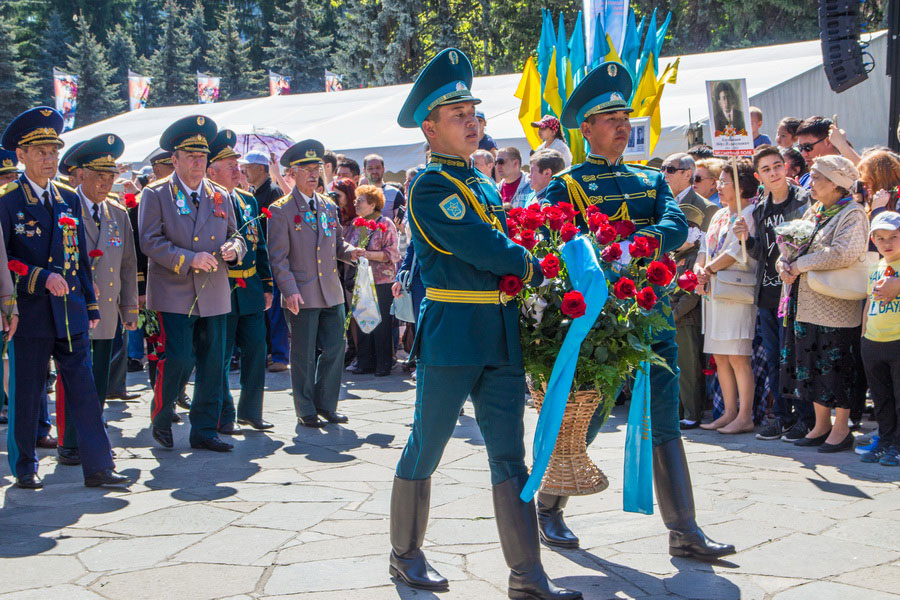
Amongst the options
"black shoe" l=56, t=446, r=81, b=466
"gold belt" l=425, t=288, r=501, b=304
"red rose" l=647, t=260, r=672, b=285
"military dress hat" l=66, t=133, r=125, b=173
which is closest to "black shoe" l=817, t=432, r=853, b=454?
"red rose" l=647, t=260, r=672, b=285

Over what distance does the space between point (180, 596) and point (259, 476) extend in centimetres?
227

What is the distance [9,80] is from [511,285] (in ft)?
161

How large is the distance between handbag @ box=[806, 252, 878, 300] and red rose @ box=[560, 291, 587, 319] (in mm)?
3448

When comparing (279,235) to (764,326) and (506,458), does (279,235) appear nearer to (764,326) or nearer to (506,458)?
(764,326)

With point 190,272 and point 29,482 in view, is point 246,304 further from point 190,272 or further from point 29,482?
point 29,482

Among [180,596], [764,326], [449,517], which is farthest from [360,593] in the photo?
[764,326]

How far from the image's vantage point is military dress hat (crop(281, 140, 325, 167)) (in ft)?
26.2

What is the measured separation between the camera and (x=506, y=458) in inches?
162

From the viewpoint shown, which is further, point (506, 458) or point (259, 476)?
point (259, 476)

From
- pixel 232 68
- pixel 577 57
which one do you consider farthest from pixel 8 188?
pixel 232 68

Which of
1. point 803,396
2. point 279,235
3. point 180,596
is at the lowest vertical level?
point 180,596

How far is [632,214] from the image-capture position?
4.83m

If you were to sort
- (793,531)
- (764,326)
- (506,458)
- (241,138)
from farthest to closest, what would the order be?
(241,138)
(764,326)
(793,531)
(506,458)

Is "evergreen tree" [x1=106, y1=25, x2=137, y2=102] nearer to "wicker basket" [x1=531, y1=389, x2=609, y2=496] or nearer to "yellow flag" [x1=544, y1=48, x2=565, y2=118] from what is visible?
"yellow flag" [x1=544, y1=48, x2=565, y2=118]
